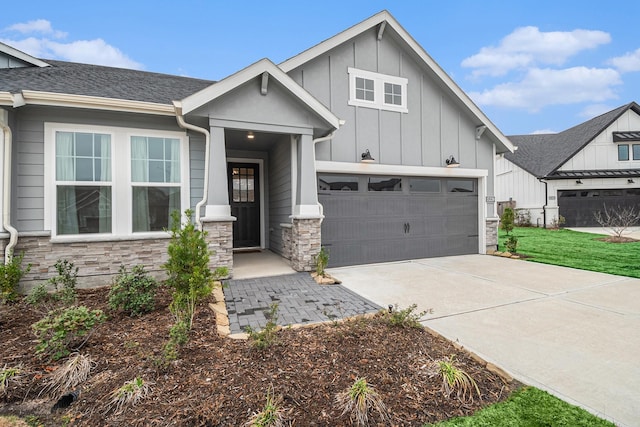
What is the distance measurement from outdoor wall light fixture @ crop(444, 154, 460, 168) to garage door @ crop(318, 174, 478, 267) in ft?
1.64

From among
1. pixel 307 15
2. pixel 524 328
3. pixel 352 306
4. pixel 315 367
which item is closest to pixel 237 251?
pixel 352 306

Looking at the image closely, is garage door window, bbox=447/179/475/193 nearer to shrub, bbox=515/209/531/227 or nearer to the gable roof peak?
the gable roof peak

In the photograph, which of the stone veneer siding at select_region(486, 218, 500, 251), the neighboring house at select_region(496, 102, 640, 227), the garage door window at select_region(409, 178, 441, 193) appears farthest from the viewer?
the neighboring house at select_region(496, 102, 640, 227)

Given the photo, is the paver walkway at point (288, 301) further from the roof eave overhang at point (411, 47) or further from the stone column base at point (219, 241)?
the roof eave overhang at point (411, 47)

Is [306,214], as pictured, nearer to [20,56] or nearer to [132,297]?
[132,297]

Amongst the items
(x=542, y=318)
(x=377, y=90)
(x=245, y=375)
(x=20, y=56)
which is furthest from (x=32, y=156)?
(x=542, y=318)

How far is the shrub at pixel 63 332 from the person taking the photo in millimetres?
2951

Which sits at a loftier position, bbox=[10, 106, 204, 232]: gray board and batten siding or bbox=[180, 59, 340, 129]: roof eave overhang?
bbox=[180, 59, 340, 129]: roof eave overhang

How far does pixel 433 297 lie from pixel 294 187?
364cm

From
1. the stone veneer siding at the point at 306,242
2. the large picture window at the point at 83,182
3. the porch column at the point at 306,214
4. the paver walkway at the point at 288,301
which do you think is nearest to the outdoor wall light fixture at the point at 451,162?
the porch column at the point at 306,214

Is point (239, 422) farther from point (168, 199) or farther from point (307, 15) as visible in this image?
point (307, 15)

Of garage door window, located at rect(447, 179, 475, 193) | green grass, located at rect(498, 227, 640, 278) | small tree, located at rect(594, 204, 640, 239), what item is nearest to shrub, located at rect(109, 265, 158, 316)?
garage door window, located at rect(447, 179, 475, 193)

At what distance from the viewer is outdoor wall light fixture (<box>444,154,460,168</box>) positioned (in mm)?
8500

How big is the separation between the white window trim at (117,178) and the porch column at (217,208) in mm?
662
